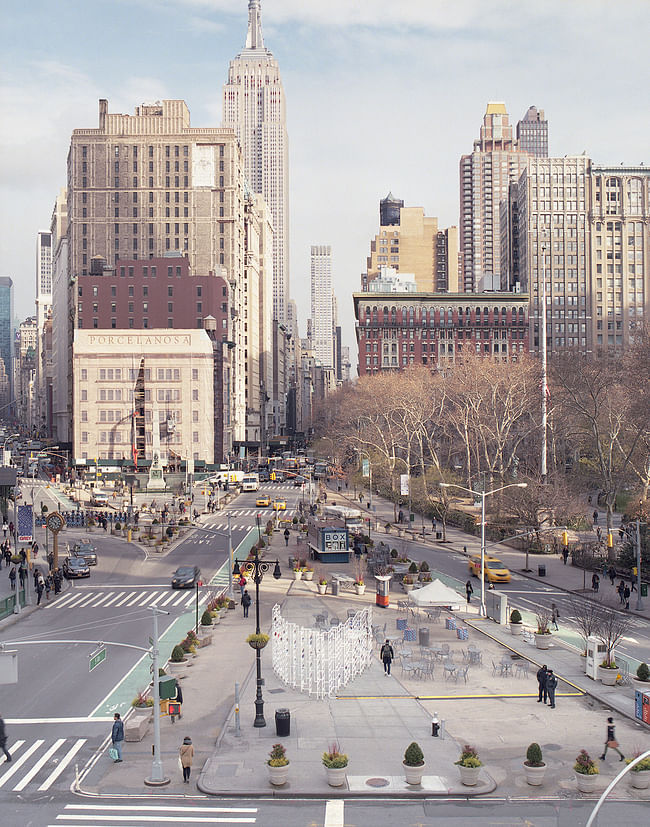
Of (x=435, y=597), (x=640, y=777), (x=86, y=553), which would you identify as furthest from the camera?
(x=86, y=553)

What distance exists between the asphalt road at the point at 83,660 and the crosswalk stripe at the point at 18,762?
0.03 m

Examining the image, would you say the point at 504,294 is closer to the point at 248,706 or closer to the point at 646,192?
the point at 646,192

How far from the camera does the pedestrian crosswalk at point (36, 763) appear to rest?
2125 centimetres

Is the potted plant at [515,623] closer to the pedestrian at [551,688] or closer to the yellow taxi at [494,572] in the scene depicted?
the pedestrian at [551,688]

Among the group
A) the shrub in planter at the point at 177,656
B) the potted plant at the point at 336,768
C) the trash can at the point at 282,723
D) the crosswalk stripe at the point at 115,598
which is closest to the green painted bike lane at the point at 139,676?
the shrub in planter at the point at 177,656

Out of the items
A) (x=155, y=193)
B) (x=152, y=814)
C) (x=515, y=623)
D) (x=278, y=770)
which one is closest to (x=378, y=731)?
(x=278, y=770)

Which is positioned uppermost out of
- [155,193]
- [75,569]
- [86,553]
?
[155,193]

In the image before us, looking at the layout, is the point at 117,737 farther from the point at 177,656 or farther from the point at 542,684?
the point at 542,684

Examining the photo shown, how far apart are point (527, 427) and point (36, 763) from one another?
287 feet

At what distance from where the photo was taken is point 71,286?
176 m

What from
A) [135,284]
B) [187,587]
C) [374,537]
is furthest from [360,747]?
[135,284]

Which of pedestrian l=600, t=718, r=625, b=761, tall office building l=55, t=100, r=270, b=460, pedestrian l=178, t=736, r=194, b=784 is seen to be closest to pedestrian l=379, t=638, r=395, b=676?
pedestrian l=600, t=718, r=625, b=761

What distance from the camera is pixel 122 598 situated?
47.2m

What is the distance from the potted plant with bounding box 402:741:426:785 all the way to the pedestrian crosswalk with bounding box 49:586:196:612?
25592 mm
